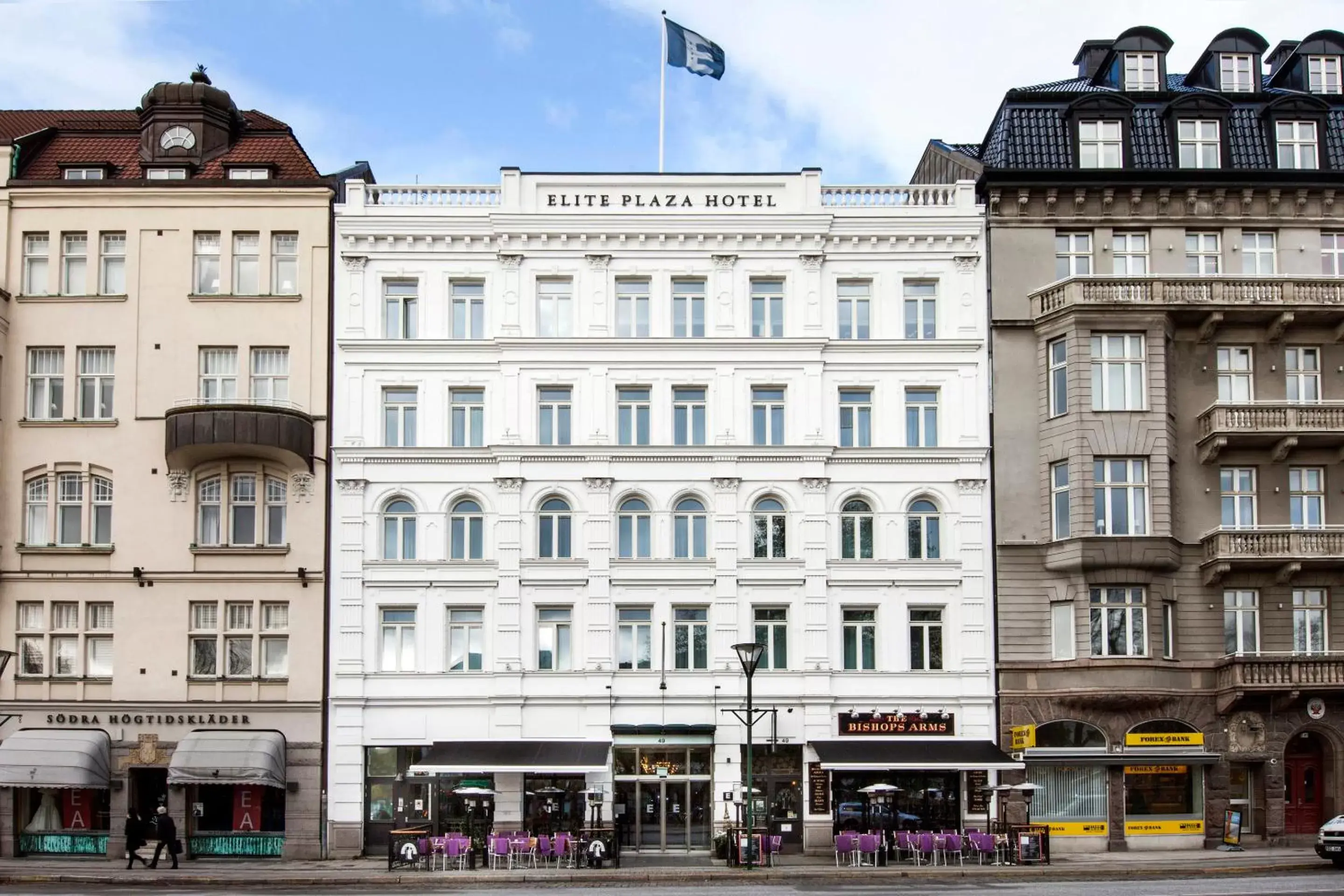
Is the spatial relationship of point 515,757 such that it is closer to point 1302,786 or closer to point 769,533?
point 769,533

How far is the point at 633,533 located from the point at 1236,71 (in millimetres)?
24869

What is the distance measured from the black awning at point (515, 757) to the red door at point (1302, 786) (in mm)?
19586

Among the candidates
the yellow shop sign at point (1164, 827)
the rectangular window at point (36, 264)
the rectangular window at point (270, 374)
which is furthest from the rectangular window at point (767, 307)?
the rectangular window at point (36, 264)

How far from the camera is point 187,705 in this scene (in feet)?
143

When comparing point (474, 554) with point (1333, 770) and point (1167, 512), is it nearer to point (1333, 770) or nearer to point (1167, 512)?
point (1167, 512)

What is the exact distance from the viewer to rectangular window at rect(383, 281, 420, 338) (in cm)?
4553

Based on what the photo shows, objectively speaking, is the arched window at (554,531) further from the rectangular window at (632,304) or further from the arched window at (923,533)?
the arched window at (923,533)

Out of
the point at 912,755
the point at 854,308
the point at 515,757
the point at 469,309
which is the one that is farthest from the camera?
the point at 854,308

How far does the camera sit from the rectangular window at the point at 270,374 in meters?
45.0

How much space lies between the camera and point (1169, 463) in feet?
144

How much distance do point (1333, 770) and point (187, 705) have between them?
32.9 meters

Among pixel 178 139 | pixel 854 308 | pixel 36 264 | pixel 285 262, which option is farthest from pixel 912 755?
pixel 36 264

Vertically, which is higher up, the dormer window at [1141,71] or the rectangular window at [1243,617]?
the dormer window at [1141,71]

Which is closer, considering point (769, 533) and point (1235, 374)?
point (769, 533)
